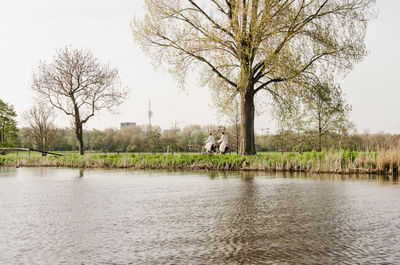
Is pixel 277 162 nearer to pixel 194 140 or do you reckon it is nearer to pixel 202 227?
pixel 202 227

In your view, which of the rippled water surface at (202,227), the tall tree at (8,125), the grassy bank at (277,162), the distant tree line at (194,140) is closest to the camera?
the rippled water surface at (202,227)

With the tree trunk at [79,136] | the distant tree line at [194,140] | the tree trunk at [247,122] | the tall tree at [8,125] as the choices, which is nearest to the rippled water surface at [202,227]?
the distant tree line at [194,140]

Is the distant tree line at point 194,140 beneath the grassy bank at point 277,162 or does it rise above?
above

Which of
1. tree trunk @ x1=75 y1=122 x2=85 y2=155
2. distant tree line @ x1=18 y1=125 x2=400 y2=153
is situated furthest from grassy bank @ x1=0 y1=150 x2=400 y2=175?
tree trunk @ x1=75 y1=122 x2=85 y2=155

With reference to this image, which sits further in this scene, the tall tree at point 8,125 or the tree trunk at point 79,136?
the tall tree at point 8,125

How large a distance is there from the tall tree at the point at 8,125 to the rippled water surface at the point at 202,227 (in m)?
45.5

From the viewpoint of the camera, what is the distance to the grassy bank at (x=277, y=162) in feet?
54.3

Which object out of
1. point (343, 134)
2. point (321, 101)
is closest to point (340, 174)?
point (321, 101)

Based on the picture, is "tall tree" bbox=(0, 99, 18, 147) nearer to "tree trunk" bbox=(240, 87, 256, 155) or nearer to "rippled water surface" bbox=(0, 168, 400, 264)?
"tree trunk" bbox=(240, 87, 256, 155)

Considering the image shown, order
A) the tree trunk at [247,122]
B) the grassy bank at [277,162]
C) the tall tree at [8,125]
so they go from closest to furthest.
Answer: the grassy bank at [277,162] → the tree trunk at [247,122] → the tall tree at [8,125]

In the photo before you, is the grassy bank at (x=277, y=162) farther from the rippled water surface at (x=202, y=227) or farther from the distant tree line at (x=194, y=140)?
the rippled water surface at (x=202, y=227)

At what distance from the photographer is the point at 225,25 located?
71.5ft

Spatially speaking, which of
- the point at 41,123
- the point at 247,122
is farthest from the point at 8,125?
the point at 247,122

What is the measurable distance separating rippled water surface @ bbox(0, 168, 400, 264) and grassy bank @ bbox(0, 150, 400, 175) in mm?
5830
